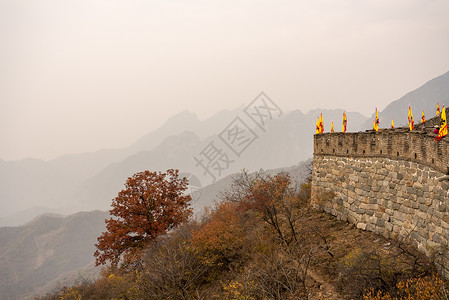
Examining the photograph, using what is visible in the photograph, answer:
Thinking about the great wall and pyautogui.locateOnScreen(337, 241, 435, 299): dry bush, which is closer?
pyautogui.locateOnScreen(337, 241, 435, 299): dry bush

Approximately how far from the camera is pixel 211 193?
11312cm

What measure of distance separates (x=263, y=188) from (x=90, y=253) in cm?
11942

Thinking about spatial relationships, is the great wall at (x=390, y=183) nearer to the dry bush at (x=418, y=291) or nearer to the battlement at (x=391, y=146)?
the battlement at (x=391, y=146)

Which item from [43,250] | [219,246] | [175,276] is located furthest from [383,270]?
[43,250]

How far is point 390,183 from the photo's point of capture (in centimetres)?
1045

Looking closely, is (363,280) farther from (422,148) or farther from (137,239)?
(137,239)

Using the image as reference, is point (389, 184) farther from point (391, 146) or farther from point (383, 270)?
point (383, 270)

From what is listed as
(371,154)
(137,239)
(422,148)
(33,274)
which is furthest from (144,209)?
(33,274)

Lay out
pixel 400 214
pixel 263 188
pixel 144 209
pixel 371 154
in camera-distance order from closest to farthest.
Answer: pixel 400 214
pixel 371 154
pixel 263 188
pixel 144 209

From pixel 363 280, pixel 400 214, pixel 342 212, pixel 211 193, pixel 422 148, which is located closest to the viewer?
pixel 363 280

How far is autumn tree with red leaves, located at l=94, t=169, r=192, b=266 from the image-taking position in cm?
1930

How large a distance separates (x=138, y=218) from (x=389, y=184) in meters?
15.4

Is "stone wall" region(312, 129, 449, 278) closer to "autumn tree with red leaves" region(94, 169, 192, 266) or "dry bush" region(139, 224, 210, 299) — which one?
"dry bush" region(139, 224, 210, 299)

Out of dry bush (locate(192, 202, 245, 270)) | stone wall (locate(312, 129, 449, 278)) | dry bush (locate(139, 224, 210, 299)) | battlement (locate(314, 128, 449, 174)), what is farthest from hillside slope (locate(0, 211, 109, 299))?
battlement (locate(314, 128, 449, 174))
